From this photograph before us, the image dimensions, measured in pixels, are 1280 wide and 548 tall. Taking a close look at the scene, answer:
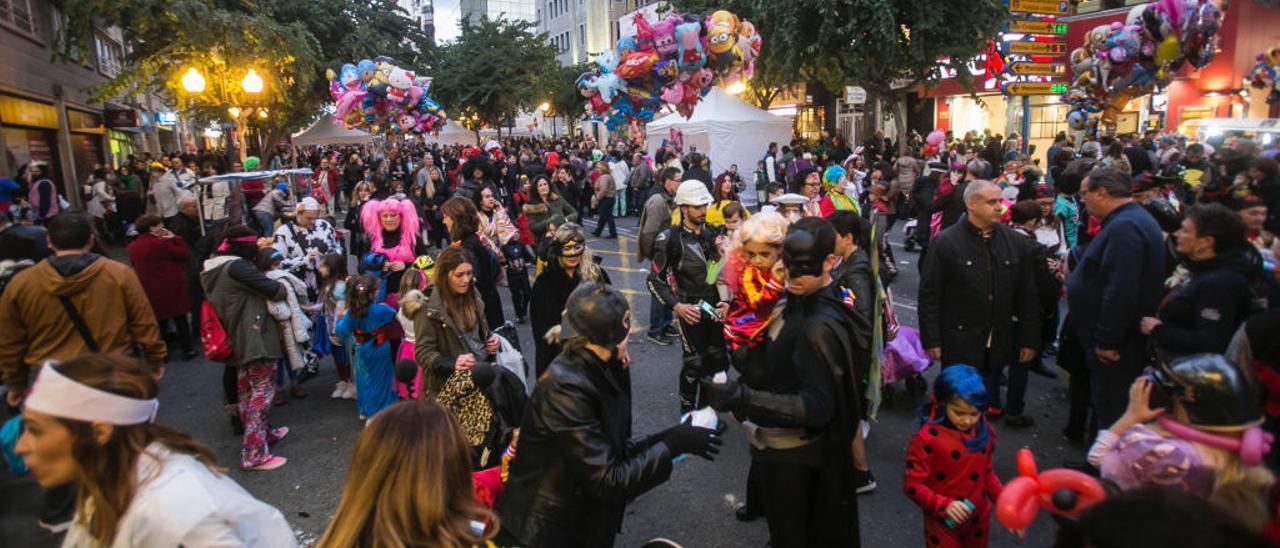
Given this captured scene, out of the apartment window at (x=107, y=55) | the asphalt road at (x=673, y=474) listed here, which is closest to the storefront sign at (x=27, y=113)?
the apartment window at (x=107, y=55)

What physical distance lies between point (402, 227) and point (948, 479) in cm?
591

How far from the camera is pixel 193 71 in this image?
12.7 meters

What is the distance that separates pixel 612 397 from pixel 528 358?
5263 millimetres

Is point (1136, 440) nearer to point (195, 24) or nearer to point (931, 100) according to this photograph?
point (195, 24)

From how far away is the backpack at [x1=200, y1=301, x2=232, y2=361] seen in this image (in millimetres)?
5402

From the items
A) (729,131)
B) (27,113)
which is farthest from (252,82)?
(729,131)

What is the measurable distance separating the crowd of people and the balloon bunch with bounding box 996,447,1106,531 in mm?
238

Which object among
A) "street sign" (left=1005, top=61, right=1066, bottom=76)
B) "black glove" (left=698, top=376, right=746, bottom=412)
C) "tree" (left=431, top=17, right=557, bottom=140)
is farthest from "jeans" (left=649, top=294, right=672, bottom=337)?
"tree" (left=431, top=17, right=557, bottom=140)

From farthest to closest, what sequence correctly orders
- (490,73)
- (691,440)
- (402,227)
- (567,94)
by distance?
(567,94)
(490,73)
(402,227)
(691,440)

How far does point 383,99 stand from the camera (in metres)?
16.5

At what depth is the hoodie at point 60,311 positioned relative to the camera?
449 centimetres

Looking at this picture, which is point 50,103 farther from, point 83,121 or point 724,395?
point 724,395

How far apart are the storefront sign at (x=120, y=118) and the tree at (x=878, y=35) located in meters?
20.6

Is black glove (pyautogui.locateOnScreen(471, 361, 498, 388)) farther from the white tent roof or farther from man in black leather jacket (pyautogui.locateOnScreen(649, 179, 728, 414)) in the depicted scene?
the white tent roof
